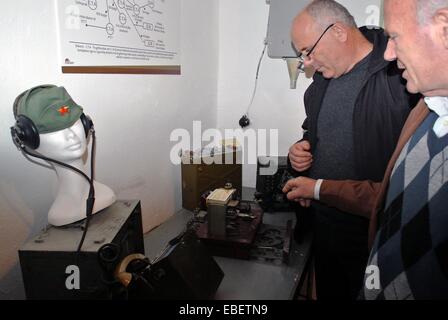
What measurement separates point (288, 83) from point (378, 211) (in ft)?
4.17

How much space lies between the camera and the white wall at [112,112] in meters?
0.85

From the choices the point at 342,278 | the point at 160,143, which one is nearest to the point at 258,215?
the point at 342,278

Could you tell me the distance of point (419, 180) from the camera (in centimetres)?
66

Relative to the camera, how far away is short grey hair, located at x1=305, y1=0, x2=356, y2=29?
122cm

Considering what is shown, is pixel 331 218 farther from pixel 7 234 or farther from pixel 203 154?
pixel 7 234

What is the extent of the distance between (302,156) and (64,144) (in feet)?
3.11

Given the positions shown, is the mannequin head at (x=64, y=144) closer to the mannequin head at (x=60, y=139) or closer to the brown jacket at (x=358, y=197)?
the mannequin head at (x=60, y=139)

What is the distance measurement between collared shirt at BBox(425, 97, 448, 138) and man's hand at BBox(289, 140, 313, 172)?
0.68 m

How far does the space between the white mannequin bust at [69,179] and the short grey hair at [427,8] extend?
0.85 metres

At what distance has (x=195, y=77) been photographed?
1798 mm

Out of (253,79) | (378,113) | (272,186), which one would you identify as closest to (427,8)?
(378,113)
